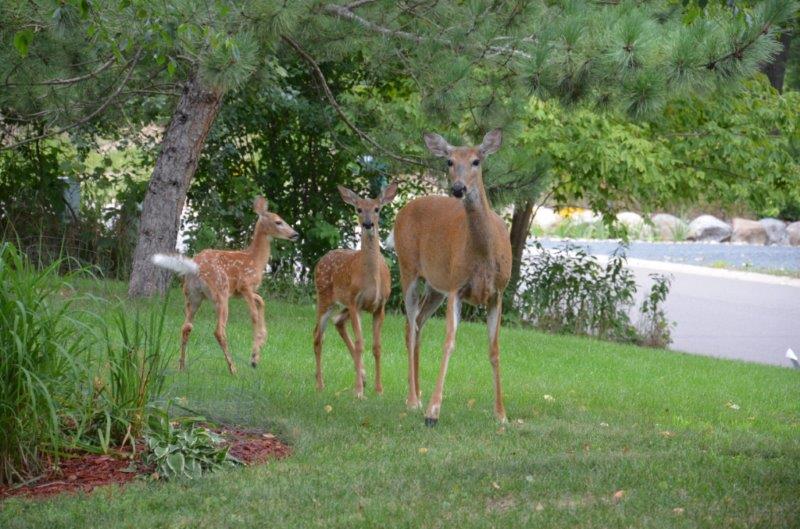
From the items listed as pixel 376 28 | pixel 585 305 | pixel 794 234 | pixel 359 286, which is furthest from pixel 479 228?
pixel 794 234

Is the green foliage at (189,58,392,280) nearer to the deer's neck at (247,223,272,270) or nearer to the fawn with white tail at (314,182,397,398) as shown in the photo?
the deer's neck at (247,223,272,270)

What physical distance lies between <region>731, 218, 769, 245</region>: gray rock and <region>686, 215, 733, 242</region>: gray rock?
0.75 ft

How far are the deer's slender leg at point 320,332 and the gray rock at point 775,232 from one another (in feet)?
84.7

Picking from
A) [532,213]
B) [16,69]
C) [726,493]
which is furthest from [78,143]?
[726,493]

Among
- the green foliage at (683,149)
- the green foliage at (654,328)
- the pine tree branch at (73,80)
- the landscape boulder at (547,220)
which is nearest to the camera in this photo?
the pine tree branch at (73,80)

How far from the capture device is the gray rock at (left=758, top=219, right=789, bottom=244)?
3312 centimetres

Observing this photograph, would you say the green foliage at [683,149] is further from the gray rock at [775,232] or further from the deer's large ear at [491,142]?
the gray rock at [775,232]

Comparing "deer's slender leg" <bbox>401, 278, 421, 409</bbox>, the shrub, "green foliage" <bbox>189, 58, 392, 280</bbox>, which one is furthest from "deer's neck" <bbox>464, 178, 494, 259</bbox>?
the shrub

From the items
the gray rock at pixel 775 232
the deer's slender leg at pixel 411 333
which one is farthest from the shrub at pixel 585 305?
the gray rock at pixel 775 232

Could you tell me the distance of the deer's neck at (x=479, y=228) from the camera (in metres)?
8.34

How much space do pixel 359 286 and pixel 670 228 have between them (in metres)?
24.9

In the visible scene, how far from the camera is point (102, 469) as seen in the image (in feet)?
20.9

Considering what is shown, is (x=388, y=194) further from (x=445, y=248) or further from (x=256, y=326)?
(x=256, y=326)

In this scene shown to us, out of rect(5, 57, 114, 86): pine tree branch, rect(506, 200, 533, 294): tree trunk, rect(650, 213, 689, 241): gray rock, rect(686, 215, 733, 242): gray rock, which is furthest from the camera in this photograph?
rect(686, 215, 733, 242): gray rock
